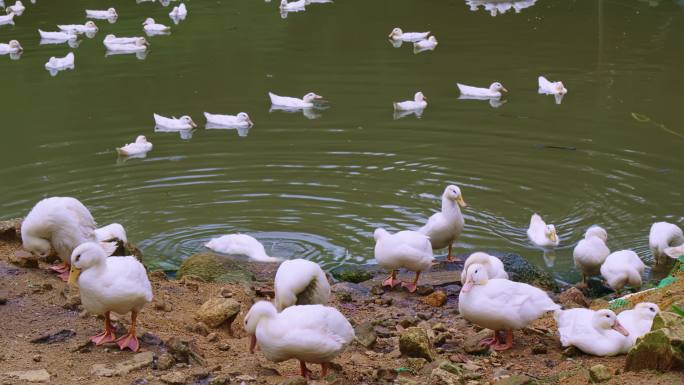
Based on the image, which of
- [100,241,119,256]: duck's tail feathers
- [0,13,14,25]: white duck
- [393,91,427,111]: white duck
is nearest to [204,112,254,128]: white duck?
[393,91,427,111]: white duck

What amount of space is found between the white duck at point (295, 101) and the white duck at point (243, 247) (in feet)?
25.7

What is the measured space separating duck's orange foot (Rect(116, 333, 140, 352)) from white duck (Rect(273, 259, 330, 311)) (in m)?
1.27

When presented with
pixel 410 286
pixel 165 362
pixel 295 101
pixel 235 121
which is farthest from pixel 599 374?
pixel 295 101

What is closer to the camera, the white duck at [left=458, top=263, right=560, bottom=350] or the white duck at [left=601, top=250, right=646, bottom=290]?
the white duck at [left=458, top=263, right=560, bottom=350]

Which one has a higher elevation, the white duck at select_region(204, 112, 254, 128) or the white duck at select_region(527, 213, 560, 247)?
the white duck at select_region(204, 112, 254, 128)

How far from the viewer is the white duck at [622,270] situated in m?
9.30

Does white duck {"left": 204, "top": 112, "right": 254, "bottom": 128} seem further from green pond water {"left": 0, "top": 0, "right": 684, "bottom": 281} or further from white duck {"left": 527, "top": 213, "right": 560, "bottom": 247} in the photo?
white duck {"left": 527, "top": 213, "right": 560, "bottom": 247}

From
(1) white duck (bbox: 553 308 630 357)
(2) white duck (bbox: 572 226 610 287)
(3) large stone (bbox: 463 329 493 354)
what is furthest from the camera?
(2) white duck (bbox: 572 226 610 287)

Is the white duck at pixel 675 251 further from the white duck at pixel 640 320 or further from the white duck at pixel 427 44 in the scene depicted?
the white duck at pixel 427 44

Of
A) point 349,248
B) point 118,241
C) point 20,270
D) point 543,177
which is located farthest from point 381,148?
point 20,270

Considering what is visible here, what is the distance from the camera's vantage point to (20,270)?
7828 millimetres

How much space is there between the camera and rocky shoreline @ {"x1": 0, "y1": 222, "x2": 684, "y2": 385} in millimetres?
5828

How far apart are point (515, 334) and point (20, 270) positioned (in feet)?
13.7

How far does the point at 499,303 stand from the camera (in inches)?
271
